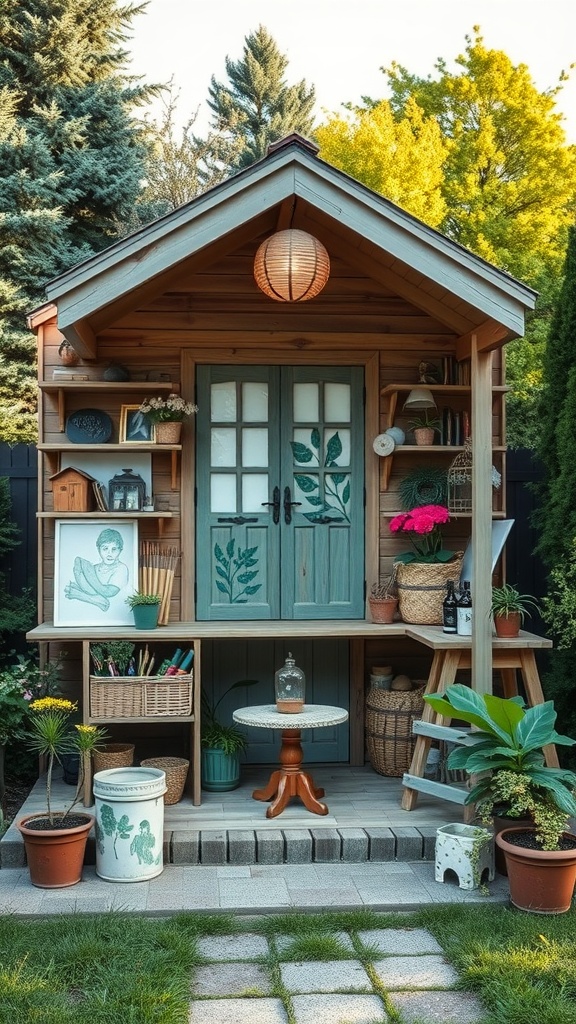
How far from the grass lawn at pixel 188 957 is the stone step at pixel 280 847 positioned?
0.58 metres

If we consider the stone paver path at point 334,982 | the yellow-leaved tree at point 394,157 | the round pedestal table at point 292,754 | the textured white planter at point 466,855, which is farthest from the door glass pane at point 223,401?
the yellow-leaved tree at point 394,157

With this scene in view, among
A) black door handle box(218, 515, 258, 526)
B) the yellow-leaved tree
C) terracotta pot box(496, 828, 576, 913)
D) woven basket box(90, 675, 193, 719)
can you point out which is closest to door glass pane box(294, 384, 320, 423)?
black door handle box(218, 515, 258, 526)

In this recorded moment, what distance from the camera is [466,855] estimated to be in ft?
13.2

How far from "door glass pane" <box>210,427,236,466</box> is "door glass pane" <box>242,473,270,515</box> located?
129 millimetres

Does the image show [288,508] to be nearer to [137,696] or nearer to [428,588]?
[428,588]

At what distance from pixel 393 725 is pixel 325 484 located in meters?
1.39

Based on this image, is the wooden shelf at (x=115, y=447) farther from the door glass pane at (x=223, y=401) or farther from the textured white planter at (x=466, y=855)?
the textured white planter at (x=466, y=855)

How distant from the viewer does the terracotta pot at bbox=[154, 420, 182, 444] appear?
5195 mm

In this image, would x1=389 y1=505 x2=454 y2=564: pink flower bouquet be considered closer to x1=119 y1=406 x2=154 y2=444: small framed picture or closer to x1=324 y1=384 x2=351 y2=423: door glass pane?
x1=324 y1=384 x2=351 y2=423: door glass pane

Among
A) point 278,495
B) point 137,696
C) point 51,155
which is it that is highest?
point 51,155

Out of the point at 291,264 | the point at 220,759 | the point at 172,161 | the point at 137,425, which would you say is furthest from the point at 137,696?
the point at 172,161

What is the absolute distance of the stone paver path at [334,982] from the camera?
2.95 metres

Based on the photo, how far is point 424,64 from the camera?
15453mm

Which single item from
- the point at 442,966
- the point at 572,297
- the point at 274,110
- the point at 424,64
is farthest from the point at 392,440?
the point at 274,110
